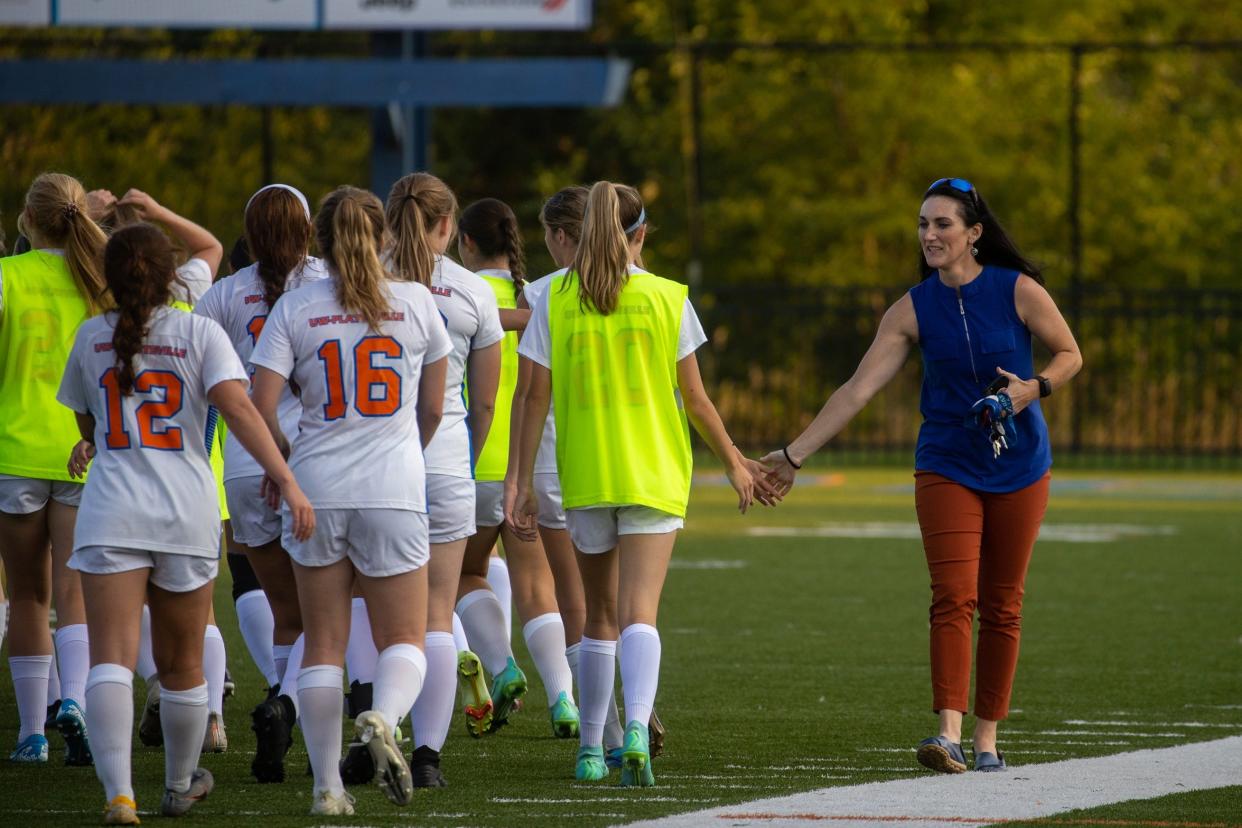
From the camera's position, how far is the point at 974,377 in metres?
6.75

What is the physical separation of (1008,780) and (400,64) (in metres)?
14.4

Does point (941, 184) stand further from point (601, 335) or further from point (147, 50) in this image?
point (147, 50)

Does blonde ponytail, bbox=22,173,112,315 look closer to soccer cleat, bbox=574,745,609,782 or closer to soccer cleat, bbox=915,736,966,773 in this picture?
soccer cleat, bbox=574,745,609,782

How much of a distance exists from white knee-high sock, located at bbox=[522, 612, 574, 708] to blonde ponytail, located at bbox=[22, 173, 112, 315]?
6.59 feet

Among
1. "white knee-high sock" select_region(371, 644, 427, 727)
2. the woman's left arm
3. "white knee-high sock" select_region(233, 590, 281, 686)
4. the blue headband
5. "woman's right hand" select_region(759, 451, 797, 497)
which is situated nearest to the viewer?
"white knee-high sock" select_region(371, 644, 427, 727)

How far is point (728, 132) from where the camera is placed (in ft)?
104

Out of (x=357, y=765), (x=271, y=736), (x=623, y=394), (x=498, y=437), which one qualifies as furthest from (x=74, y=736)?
(x=623, y=394)

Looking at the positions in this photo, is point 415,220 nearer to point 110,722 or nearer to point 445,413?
point 445,413

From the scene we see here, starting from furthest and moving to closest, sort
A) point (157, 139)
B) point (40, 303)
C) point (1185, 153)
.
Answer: point (1185, 153) < point (157, 139) < point (40, 303)

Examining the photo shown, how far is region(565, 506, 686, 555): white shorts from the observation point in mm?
6355

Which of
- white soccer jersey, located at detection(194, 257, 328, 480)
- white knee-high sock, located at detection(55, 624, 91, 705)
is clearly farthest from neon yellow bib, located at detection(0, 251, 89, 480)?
white knee-high sock, located at detection(55, 624, 91, 705)

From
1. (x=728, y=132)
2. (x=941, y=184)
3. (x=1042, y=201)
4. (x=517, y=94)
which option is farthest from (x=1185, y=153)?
(x=941, y=184)

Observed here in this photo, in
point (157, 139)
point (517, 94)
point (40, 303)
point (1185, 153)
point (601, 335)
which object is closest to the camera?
point (601, 335)

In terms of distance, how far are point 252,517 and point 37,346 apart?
3.25 ft
